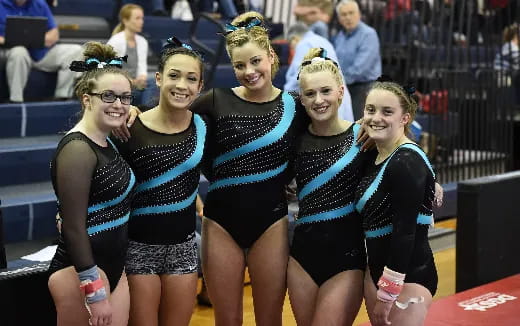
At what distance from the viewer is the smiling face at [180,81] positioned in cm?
317

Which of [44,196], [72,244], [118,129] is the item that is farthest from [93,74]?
[44,196]

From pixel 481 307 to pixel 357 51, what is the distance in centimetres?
304

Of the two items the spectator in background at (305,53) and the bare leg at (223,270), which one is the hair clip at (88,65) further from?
the spectator in background at (305,53)

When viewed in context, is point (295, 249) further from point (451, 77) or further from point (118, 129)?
point (451, 77)

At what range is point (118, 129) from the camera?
10.3 ft

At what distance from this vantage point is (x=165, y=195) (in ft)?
10.5

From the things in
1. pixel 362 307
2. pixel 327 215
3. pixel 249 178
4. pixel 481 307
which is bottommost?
pixel 362 307

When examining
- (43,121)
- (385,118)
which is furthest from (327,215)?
(43,121)

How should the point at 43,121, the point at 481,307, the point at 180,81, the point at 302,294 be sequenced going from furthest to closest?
the point at 43,121 → the point at 481,307 → the point at 302,294 → the point at 180,81

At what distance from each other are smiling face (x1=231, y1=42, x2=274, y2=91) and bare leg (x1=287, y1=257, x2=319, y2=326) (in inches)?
28.9

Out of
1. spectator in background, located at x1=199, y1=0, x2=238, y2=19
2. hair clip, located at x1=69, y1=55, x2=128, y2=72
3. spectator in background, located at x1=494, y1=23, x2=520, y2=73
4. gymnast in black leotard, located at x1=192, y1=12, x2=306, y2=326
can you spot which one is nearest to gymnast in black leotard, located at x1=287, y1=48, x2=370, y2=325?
gymnast in black leotard, located at x1=192, y1=12, x2=306, y2=326

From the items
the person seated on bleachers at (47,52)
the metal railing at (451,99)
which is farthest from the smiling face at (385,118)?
the metal railing at (451,99)

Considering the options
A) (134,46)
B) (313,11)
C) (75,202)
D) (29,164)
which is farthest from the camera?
(134,46)

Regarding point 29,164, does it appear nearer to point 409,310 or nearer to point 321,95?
point 321,95
